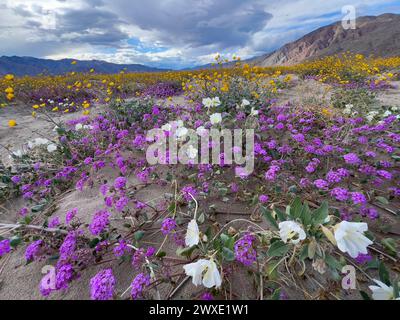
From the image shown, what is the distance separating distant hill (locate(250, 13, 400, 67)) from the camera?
4558 centimetres

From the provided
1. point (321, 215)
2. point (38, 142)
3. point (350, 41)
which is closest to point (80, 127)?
point (38, 142)

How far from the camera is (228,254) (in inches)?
49.9

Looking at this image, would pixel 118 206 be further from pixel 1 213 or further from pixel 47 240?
pixel 1 213

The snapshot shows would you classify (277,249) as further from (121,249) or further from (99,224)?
(99,224)

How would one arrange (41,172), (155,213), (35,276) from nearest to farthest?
(35,276)
(155,213)
(41,172)

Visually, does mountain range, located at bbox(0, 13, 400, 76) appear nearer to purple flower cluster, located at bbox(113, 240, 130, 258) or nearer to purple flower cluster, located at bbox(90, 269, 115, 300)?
purple flower cluster, located at bbox(113, 240, 130, 258)

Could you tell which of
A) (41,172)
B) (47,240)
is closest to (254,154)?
(47,240)

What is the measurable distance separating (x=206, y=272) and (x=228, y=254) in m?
0.16

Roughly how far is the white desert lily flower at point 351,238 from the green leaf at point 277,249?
27 cm

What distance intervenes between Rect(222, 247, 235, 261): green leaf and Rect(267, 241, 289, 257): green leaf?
20 centimetres

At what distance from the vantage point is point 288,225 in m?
1.09

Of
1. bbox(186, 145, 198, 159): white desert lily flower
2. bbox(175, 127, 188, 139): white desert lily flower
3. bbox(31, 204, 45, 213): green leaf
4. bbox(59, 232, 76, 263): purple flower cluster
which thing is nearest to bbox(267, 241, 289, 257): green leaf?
bbox(59, 232, 76, 263): purple flower cluster

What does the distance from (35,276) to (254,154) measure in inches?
89.7

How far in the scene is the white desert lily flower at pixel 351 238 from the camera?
1017 millimetres
